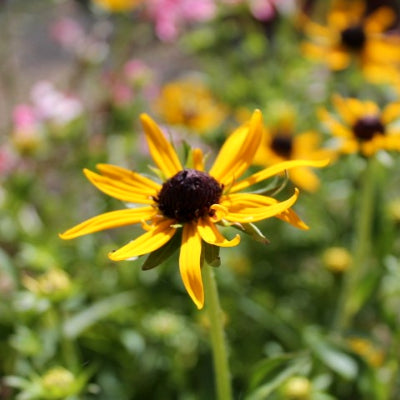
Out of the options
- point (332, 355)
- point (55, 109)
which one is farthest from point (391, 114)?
point (55, 109)

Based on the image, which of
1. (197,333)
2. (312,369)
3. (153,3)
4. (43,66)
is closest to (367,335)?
(312,369)

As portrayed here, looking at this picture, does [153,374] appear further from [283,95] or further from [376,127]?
[283,95]

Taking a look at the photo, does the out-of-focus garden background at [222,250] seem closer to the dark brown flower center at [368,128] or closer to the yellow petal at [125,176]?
the dark brown flower center at [368,128]

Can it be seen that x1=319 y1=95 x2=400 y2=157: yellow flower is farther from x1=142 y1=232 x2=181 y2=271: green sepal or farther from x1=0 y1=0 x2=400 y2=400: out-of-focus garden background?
x1=142 y1=232 x2=181 y2=271: green sepal

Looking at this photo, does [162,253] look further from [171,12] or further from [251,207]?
[171,12]

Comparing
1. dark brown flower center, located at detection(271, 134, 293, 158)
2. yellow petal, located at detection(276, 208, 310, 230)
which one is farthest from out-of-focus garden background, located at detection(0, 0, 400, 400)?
yellow petal, located at detection(276, 208, 310, 230)

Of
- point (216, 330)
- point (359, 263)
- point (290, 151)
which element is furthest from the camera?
point (290, 151)
